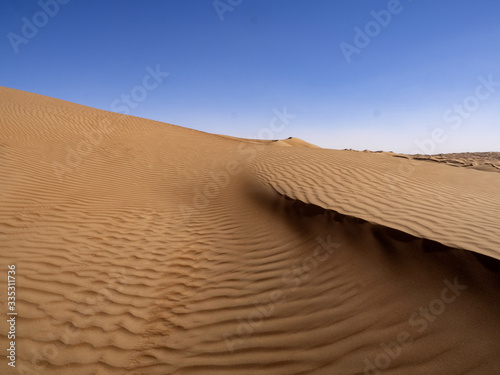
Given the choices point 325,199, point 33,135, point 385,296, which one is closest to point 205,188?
point 325,199

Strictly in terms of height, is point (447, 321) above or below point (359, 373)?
above

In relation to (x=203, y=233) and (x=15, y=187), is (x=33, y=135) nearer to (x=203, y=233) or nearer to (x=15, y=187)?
(x=15, y=187)

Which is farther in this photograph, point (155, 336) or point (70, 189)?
point (70, 189)

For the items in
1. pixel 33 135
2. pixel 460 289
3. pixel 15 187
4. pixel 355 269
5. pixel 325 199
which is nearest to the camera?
pixel 460 289

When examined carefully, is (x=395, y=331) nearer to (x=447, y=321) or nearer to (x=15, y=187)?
(x=447, y=321)

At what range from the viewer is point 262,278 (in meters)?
3.37

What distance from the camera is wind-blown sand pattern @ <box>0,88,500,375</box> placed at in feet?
6.77

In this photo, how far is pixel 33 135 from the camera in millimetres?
10992

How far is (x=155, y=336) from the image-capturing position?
8.75 feet

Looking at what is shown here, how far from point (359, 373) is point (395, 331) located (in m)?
0.46

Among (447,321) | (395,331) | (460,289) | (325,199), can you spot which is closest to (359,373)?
(395,331)

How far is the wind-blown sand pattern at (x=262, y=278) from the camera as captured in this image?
81.2 inches

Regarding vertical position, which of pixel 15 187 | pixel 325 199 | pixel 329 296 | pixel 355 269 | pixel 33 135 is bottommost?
pixel 329 296

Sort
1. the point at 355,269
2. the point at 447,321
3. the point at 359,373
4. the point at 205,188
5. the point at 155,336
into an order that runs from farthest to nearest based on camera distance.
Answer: the point at 205,188 → the point at 355,269 → the point at 155,336 → the point at 447,321 → the point at 359,373
